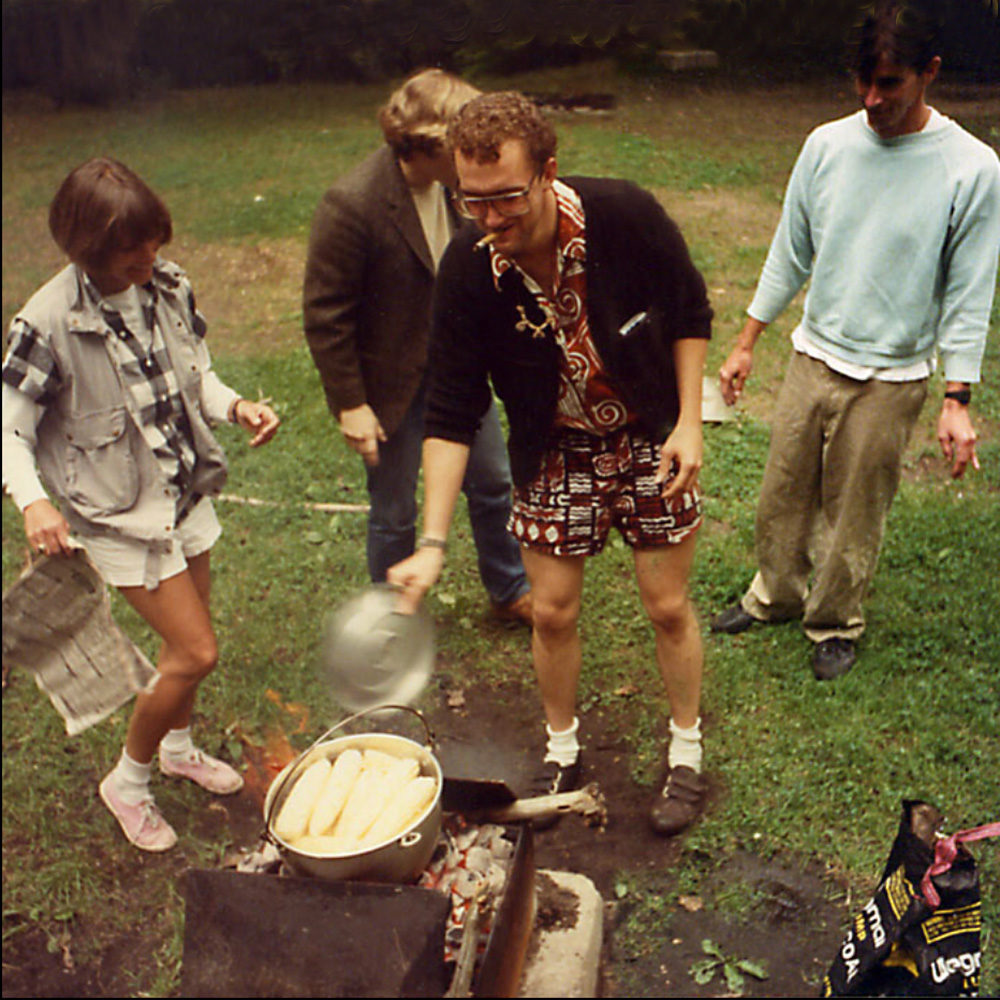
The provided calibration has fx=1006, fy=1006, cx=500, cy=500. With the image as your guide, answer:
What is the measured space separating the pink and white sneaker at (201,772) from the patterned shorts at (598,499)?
4.87ft

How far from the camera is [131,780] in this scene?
10.4 feet

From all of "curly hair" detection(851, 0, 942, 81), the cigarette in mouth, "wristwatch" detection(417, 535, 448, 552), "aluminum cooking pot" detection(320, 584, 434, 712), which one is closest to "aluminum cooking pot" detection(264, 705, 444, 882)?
"aluminum cooking pot" detection(320, 584, 434, 712)

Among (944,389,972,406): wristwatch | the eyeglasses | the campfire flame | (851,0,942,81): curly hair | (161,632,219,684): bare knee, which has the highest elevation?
(851,0,942,81): curly hair

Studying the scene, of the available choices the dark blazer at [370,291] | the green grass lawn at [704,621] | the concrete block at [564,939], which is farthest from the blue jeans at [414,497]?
the concrete block at [564,939]

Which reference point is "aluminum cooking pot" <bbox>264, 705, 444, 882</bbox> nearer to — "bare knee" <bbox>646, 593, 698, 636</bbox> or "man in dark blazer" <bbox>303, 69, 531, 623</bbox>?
"bare knee" <bbox>646, 593, 698, 636</bbox>

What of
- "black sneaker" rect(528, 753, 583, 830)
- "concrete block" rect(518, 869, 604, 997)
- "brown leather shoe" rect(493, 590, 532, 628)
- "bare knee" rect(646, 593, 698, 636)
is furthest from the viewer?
"brown leather shoe" rect(493, 590, 532, 628)

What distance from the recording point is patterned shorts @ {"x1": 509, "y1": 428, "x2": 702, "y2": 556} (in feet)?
8.65

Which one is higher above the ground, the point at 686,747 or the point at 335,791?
the point at 335,791

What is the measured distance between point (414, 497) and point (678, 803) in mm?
1395

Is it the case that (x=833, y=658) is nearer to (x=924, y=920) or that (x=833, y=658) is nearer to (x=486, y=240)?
(x=924, y=920)

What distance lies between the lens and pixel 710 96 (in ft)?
8.54

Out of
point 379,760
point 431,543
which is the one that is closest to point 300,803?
point 379,760

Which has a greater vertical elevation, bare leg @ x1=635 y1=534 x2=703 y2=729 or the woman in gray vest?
the woman in gray vest

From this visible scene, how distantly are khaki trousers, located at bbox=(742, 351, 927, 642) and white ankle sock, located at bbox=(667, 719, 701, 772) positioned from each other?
0.69 m
